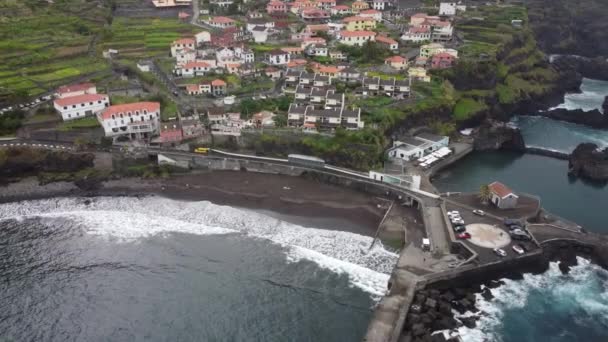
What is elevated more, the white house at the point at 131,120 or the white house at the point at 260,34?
the white house at the point at 260,34

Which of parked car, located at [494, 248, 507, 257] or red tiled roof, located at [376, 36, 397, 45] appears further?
red tiled roof, located at [376, 36, 397, 45]

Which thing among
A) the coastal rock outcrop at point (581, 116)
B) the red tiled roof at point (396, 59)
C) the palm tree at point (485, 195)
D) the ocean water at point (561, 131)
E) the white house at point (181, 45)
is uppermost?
the white house at point (181, 45)

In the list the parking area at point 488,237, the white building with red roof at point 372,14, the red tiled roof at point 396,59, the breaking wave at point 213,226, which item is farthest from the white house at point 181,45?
the parking area at point 488,237

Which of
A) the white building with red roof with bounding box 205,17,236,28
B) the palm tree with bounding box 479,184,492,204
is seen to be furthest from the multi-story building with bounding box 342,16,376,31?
the palm tree with bounding box 479,184,492,204

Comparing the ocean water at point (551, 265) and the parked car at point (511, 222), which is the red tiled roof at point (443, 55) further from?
the parked car at point (511, 222)

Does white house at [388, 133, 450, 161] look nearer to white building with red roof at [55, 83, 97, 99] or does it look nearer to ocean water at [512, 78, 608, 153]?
ocean water at [512, 78, 608, 153]

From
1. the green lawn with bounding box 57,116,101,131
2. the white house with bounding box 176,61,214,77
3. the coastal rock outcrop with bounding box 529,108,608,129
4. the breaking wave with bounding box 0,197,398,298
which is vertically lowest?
the breaking wave with bounding box 0,197,398,298
